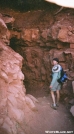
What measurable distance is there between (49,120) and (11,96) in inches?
72.8

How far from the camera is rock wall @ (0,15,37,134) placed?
224 inches

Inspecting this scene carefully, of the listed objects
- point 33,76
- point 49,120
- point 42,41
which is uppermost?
point 42,41

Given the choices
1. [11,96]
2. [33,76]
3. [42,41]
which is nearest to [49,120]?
[11,96]

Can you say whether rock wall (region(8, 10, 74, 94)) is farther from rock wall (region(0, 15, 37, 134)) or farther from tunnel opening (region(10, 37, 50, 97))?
rock wall (region(0, 15, 37, 134))

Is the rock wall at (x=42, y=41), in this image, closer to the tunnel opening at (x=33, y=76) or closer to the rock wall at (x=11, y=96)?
the tunnel opening at (x=33, y=76)

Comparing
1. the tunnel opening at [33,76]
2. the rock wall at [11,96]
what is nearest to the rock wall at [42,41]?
the tunnel opening at [33,76]

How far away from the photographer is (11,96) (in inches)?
256

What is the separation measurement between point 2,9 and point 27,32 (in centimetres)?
189

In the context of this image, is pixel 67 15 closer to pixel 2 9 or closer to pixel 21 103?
pixel 2 9

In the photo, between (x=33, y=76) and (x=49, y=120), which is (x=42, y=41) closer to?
(x=33, y=76)

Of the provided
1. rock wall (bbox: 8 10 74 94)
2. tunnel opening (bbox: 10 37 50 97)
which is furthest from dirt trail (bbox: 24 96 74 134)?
rock wall (bbox: 8 10 74 94)

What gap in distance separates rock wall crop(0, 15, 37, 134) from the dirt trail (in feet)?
1.17

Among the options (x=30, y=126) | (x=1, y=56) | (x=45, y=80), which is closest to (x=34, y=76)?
(x=45, y=80)

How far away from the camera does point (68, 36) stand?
29.8 ft
